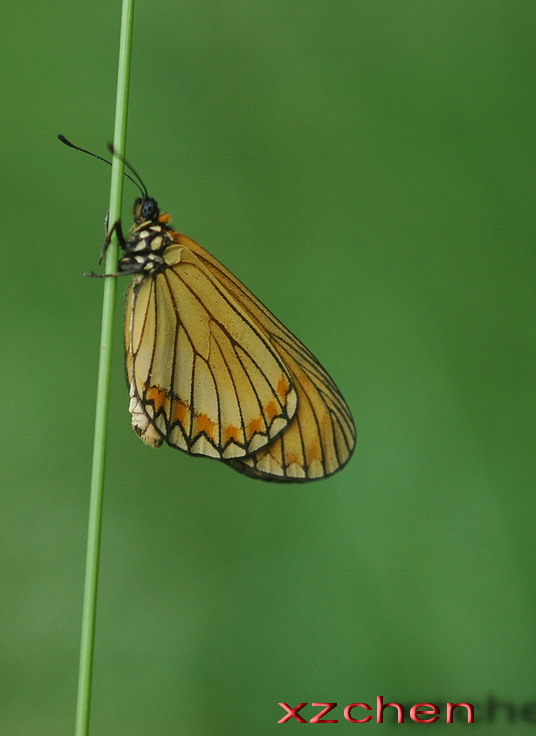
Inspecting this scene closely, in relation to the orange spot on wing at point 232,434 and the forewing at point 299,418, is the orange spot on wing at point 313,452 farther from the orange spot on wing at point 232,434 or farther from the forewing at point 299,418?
the orange spot on wing at point 232,434

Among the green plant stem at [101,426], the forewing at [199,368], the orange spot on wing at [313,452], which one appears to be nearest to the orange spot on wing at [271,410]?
the forewing at [199,368]

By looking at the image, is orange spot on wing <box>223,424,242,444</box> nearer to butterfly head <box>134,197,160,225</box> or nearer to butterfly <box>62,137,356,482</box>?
butterfly <box>62,137,356,482</box>

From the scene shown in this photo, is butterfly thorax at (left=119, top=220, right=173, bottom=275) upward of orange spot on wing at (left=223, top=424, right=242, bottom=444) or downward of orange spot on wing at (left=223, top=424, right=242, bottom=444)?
upward

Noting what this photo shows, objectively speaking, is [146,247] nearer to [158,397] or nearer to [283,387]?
[158,397]

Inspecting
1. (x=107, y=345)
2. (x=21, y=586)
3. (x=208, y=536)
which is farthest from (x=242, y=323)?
(x=21, y=586)

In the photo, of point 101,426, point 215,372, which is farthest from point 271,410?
point 101,426

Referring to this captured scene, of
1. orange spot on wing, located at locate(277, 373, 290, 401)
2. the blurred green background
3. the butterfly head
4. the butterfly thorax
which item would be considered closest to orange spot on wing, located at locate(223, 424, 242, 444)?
orange spot on wing, located at locate(277, 373, 290, 401)

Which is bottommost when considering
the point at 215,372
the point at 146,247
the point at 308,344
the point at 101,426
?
the point at 101,426
